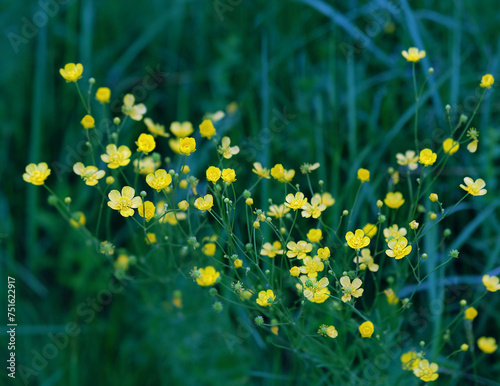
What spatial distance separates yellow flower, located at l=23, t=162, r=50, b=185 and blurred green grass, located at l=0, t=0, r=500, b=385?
2.48 feet

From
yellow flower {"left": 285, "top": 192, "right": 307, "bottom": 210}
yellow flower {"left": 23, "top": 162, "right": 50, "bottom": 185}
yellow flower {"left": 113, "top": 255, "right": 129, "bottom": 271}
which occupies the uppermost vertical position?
yellow flower {"left": 23, "top": 162, "right": 50, "bottom": 185}

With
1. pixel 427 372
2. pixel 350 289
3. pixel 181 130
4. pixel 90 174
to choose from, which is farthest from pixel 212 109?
pixel 427 372

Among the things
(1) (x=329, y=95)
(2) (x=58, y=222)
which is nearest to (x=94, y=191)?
(2) (x=58, y=222)

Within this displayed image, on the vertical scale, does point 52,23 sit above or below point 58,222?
above

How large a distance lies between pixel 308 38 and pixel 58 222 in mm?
1538

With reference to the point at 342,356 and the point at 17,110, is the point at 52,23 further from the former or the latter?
the point at 342,356

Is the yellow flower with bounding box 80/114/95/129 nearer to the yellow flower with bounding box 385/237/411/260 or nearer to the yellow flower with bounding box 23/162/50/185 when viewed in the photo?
the yellow flower with bounding box 23/162/50/185

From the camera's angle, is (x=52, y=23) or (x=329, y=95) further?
(x=52, y=23)

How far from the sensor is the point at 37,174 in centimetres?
164

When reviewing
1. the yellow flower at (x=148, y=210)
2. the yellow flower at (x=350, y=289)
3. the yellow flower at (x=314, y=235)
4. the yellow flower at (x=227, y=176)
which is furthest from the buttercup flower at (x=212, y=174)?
the yellow flower at (x=350, y=289)

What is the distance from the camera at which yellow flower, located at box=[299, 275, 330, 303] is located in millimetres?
1422

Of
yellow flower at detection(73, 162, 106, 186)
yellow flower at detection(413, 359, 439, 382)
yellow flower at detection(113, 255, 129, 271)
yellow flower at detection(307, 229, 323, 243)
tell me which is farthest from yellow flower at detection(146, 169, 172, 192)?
yellow flower at detection(413, 359, 439, 382)

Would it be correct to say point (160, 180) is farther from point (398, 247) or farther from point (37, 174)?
point (398, 247)

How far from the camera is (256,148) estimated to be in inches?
98.0
